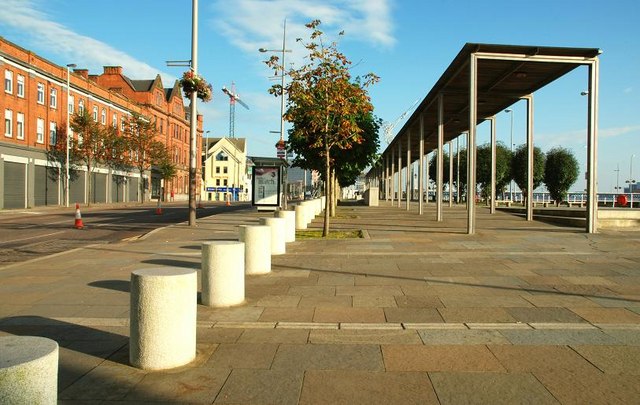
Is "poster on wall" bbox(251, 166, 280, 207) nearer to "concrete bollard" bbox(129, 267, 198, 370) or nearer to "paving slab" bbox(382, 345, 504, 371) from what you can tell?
"paving slab" bbox(382, 345, 504, 371)

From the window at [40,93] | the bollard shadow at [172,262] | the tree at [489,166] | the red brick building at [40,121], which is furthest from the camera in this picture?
the tree at [489,166]

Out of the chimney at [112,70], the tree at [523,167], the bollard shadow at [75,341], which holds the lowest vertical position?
the bollard shadow at [75,341]

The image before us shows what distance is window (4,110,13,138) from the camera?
3853 centimetres

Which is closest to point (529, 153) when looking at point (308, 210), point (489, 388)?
point (308, 210)

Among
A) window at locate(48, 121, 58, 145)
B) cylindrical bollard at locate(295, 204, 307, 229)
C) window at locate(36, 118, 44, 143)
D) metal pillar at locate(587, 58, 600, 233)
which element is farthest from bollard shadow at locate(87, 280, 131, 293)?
window at locate(48, 121, 58, 145)

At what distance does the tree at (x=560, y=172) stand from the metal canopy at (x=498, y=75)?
834 inches

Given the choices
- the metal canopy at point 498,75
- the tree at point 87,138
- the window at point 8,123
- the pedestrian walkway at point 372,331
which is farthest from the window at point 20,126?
the pedestrian walkway at point 372,331

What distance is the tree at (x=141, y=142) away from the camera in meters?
56.2

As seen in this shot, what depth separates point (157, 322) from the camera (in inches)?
181

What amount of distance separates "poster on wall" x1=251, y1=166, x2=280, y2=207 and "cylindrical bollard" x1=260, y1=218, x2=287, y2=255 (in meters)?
16.7

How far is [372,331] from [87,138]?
4613cm

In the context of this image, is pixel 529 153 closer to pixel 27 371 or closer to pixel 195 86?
pixel 195 86

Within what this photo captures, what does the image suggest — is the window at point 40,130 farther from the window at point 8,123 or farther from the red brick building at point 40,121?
the window at point 8,123

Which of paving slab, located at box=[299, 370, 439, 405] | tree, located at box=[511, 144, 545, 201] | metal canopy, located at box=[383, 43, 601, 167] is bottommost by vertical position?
paving slab, located at box=[299, 370, 439, 405]
